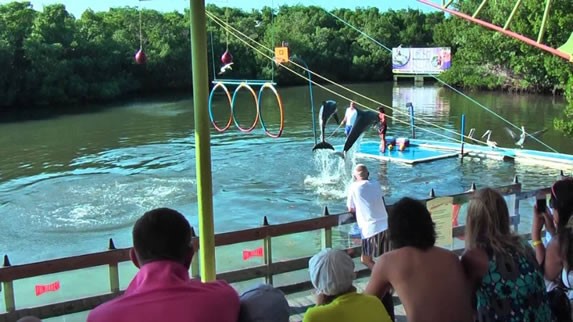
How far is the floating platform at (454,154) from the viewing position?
63.2 feet

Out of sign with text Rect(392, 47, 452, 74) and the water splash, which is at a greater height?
sign with text Rect(392, 47, 452, 74)

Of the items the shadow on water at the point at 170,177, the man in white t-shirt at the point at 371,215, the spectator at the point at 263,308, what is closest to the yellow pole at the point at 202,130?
the spectator at the point at 263,308

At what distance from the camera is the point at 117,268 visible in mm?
6016

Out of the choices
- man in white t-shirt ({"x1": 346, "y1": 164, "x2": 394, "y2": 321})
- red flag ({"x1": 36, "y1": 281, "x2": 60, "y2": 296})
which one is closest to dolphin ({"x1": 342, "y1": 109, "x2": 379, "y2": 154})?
man in white t-shirt ({"x1": 346, "y1": 164, "x2": 394, "y2": 321})

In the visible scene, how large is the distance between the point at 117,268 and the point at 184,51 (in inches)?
2204

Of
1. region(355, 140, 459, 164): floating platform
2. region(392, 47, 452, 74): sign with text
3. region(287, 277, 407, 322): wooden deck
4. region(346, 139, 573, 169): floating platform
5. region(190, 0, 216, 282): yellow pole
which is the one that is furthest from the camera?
region(392, 47, 452, 74): sign with text

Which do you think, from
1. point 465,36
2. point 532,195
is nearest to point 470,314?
point 532,195

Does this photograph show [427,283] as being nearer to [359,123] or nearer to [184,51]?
[359,123]

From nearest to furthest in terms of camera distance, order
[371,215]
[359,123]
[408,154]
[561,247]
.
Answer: [561,247]
[371,215]
[359,123]
[408,154]

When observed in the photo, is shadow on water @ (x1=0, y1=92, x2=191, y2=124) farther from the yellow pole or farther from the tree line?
the yellow pole

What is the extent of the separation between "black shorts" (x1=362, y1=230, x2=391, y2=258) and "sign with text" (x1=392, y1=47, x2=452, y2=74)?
55941 mm

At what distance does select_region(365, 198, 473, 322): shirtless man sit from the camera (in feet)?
9.67

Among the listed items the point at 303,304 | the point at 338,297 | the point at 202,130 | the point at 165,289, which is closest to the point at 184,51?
the point at 303,304

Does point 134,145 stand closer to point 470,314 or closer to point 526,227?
point 526,227
